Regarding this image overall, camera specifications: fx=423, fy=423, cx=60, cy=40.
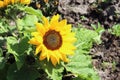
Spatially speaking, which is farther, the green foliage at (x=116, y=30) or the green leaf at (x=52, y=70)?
the green foliage at (x=116, y=30)

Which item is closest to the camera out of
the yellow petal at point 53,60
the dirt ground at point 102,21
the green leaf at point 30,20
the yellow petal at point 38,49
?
the yellow petal at point 38,49

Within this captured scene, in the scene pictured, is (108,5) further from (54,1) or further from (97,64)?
(97,64)

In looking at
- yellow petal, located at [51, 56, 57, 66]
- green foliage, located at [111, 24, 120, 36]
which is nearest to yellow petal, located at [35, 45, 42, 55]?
yellow petal, located at [51, 56, 57, 66]

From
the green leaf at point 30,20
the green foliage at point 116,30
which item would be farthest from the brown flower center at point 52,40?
the green foliage at point 116,30

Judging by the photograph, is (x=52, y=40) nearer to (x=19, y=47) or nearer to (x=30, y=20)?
(x=19, y=47)

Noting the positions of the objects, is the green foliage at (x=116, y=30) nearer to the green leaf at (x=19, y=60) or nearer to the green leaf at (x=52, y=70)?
the green leaf at (x=52, y=70)

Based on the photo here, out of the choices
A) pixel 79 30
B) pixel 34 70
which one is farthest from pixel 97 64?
pixel 34 70

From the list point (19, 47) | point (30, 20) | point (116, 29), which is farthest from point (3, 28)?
point (116, 29)
